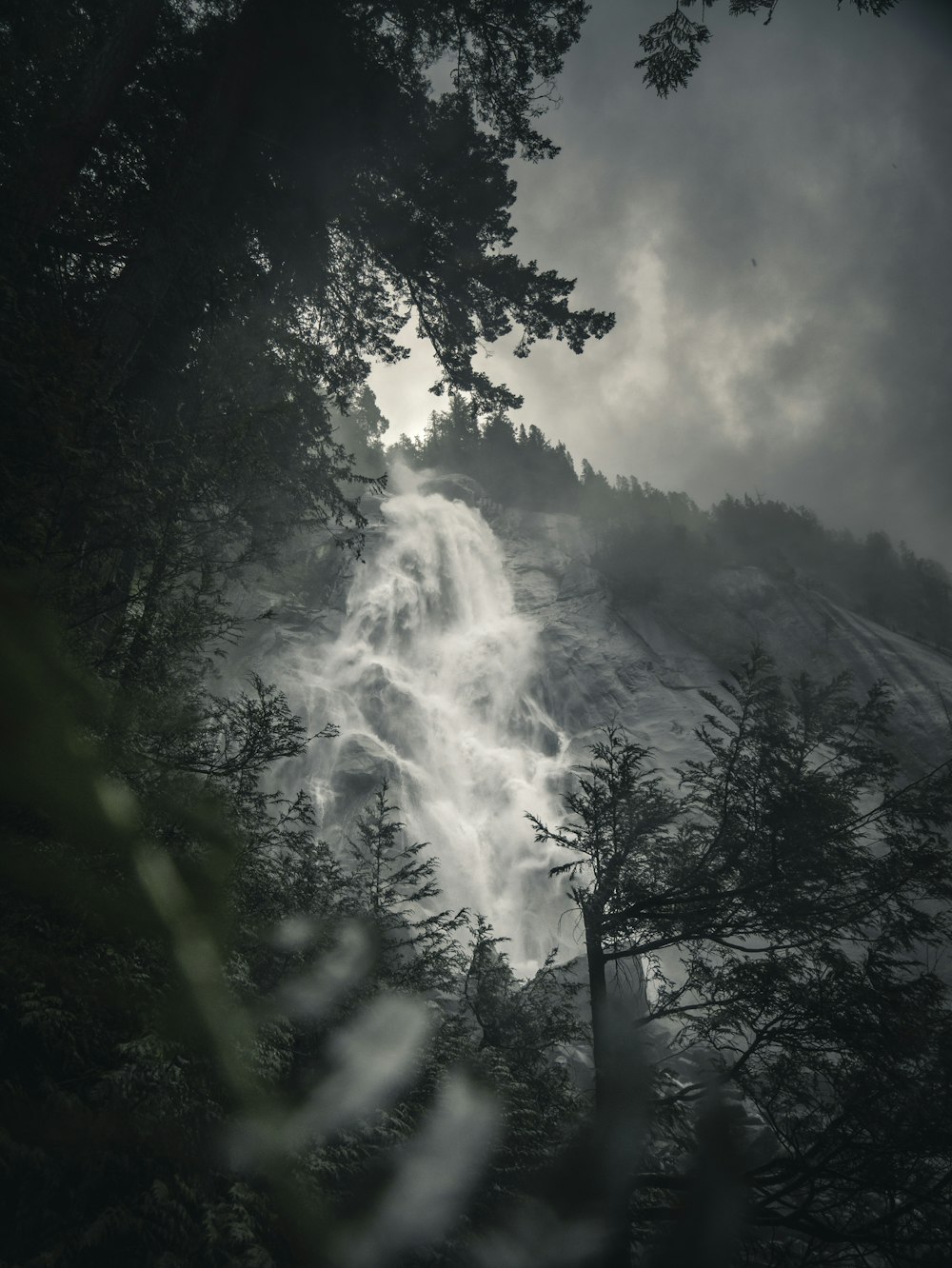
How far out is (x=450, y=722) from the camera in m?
31.9

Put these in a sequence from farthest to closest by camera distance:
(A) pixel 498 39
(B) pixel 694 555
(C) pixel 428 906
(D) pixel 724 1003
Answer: (B) pixel 694 555
(C) pixel 428 906
(A) pixel 498 39
(D) pixel 724 1003

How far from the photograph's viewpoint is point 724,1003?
212 inches

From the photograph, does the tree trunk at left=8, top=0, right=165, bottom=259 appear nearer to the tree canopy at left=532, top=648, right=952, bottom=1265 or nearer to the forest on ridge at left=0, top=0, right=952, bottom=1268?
the forest on ridge at left=0, top=0, right=952, bottom=1268

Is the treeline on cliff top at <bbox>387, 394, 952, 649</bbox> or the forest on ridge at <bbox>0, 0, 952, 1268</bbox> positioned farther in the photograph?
the treeline on cliff top at <bbox>387, 394, 952, 649</bbox>

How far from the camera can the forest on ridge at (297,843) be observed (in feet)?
9.49

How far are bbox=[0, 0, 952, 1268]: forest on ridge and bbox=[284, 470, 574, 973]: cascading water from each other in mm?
13287

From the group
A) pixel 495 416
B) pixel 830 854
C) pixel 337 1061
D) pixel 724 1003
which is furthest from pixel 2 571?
pixel 495 416

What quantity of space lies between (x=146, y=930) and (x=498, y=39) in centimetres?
1341

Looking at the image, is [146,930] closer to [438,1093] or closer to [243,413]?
[438,1093]

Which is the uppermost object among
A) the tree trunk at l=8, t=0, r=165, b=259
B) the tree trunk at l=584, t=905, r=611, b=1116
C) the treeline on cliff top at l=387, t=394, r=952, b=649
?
the treeline on cliff top at l=387, t=394, r=952, b=649

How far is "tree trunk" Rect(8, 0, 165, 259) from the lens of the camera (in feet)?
18.9

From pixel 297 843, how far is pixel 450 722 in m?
24.9

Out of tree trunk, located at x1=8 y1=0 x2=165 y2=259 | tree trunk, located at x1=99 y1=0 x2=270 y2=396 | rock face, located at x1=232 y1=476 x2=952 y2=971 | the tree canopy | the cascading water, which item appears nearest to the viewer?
the tree canopy

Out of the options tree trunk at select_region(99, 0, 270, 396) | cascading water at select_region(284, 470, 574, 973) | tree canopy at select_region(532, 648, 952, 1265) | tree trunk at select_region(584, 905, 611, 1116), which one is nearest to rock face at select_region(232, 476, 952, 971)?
cascading water at select_region(284, 470, 574, 973)
